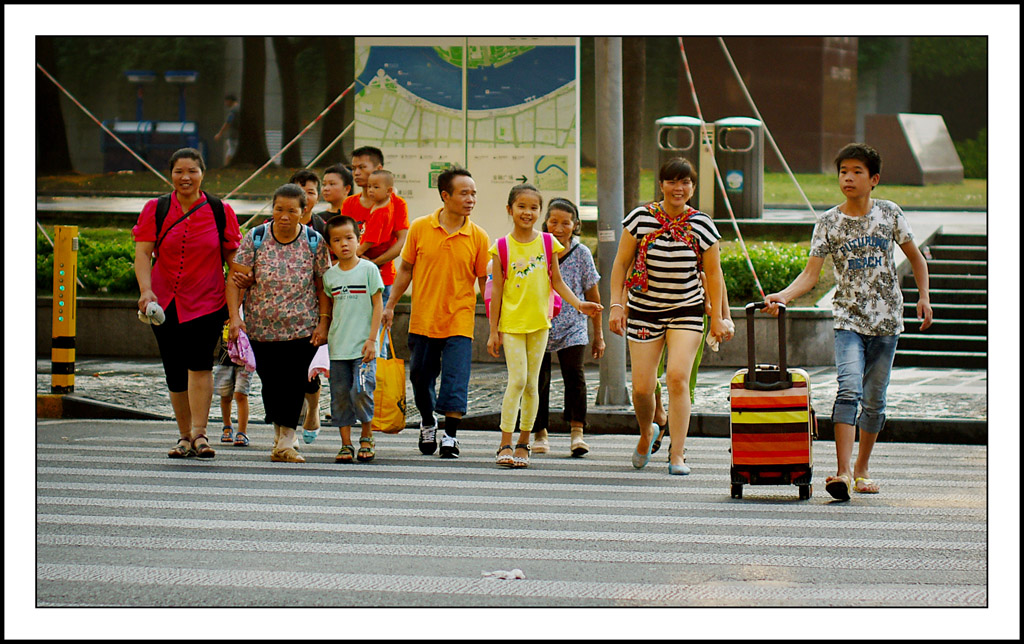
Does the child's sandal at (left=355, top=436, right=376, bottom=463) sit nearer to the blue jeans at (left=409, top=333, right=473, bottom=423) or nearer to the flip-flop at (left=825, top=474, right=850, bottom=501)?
the blue jeans at (left=409, top=333, right=473, bottom=423)

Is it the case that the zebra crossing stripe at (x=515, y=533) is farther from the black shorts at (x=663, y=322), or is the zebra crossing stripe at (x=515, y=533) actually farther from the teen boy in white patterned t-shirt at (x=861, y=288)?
the black shorts at (x=663, y=322)

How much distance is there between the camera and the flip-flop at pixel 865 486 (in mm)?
7069

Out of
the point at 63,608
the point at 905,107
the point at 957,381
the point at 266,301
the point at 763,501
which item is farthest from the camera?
the point at 905,107

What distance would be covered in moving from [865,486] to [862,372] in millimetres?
685

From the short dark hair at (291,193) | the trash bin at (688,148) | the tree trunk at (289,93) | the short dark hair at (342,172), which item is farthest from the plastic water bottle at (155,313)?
the tree trunk at (289,93)

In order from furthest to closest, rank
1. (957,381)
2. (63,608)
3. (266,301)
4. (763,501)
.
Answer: (957,381), (266,301), (763,501), (63,608)

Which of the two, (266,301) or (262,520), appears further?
(266,301)

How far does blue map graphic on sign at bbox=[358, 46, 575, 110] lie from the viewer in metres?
14.4

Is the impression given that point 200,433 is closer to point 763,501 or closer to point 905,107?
point 763,501

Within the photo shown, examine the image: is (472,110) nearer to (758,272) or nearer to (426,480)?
(758,272)

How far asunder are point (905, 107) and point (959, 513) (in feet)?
71.8

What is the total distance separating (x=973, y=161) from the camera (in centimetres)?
2739

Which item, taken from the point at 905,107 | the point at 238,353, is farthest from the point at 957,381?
the point at 905,107

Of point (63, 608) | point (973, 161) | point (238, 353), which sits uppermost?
point (973, 161)
